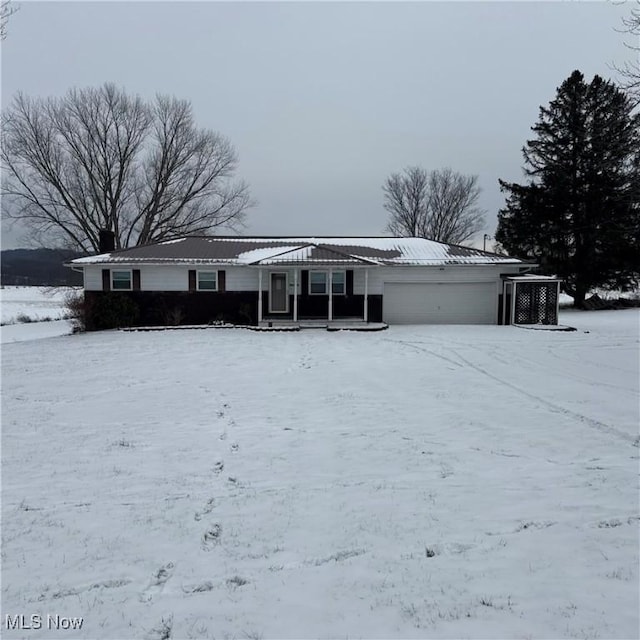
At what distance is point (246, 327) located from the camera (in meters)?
18.6

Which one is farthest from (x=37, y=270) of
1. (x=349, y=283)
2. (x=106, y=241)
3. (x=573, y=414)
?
(x=573, y=414)

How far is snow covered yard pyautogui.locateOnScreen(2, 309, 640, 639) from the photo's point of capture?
282 centimetres

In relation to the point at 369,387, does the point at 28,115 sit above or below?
above

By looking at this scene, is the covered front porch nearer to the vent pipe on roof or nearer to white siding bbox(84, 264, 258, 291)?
white siding bbox(84, 264, 258, 291)

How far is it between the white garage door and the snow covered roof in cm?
114

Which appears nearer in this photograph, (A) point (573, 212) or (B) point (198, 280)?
(B) point (198, 280)

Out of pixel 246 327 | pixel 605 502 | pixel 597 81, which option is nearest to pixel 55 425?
pixel 605 502

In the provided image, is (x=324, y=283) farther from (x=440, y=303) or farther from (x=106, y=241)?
(x=106, y=241)

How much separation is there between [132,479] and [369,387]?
16.0ft

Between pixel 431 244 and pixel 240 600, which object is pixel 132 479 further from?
pixel 431 244

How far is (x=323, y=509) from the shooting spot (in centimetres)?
409

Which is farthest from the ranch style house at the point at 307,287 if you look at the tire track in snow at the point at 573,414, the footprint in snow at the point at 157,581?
the footprint in snow at the point at 157,581

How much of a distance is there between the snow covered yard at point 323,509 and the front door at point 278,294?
11378mm

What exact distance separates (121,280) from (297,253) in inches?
291
